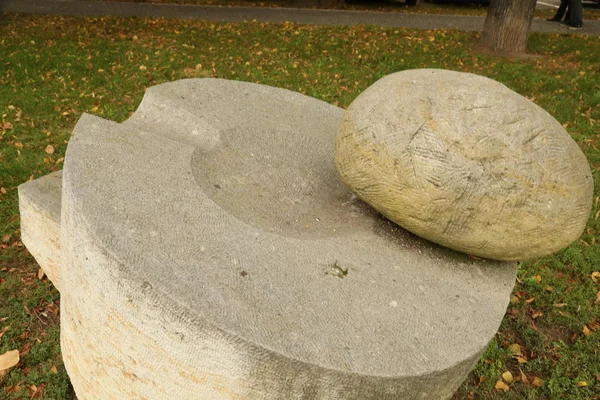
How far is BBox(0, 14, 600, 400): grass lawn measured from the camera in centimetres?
341

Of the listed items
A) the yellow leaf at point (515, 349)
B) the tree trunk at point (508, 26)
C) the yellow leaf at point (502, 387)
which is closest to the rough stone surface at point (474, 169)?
the yellow leaf at point (502, 387)

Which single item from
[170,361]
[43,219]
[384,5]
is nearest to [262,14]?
[384,5]

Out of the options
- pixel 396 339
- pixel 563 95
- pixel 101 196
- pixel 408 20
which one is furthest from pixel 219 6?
pixel 396 339

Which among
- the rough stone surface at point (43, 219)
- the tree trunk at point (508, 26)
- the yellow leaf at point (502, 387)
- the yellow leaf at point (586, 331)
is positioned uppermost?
the tree trunk at point (508, 26)

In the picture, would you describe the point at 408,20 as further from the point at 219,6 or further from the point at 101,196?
the point at 101,196

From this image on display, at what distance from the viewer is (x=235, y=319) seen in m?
2.01

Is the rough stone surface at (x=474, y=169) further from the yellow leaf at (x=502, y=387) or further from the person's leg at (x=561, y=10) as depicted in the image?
the person's leg at (x=561, y=10)

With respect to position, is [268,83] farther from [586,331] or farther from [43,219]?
[586,331]

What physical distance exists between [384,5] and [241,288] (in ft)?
40.7

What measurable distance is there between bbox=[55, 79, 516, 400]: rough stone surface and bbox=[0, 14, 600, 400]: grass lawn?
3.33ft

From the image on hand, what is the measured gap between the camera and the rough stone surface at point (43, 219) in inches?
123

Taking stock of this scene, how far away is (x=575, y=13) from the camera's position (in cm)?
1119

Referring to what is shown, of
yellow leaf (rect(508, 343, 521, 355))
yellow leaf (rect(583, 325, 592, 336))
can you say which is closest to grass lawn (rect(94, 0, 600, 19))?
yellow leaf (rect(583, 325, 592, 336))

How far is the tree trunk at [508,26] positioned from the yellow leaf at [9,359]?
314 inches
